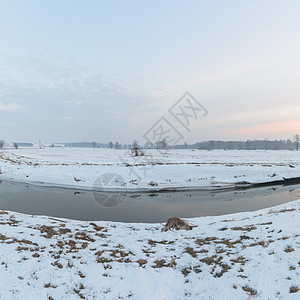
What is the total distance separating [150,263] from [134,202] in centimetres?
1233

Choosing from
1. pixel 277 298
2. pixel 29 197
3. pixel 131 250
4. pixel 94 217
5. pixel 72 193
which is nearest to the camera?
pixel 277 298

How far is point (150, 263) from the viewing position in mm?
6355

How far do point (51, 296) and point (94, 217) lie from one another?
30.6 ft

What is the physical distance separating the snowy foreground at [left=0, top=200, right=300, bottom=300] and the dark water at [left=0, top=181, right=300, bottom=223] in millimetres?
5409

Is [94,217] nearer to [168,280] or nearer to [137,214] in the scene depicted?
[137,214]

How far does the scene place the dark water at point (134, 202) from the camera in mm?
14750

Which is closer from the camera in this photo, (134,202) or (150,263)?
(150,263)

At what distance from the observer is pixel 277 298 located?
14.8 feet

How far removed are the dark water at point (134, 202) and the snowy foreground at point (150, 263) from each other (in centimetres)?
541

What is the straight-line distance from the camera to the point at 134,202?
18.5 meters

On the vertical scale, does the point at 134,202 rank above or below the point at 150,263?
below

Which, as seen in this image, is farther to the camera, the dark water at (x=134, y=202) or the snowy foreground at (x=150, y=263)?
the dark water at (x=134, y=202)

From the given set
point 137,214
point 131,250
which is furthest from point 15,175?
point 131,250

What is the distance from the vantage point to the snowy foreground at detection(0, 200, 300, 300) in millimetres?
4930
